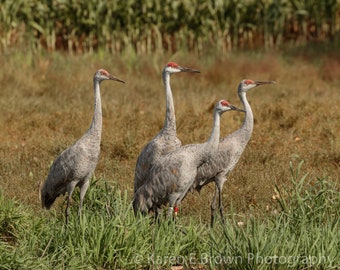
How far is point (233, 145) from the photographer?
7.95 metres

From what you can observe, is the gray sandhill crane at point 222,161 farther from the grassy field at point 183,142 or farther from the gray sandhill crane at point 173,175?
the gray sandhill crane at point 173,175

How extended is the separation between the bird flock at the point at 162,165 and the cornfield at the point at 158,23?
10230mm

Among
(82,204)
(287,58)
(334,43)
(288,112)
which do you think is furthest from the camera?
(334,43)

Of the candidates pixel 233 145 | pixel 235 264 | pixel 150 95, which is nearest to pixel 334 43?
pixel 150 95

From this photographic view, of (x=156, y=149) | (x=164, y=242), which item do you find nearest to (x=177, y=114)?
(x=156, y=149)

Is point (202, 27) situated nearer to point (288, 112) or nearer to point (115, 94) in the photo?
point (115, 94)

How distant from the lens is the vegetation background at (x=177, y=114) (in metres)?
6.05

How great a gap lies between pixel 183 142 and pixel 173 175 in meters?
4.02

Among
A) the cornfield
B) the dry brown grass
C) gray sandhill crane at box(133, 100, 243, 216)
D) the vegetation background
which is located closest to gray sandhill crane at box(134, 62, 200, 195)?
gray sandhill crane at box(133, 100, 243, 216)

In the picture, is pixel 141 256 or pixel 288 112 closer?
pixel 141 256

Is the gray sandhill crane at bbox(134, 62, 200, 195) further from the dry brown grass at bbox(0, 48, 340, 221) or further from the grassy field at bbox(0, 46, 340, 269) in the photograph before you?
the dry brown grass at bbox(0, 48, 340, 221)

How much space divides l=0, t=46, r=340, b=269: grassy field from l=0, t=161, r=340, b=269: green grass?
0.04 feet

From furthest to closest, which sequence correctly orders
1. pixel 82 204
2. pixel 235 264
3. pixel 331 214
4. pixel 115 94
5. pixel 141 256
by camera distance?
pixel 115 94 < pixel 82 204 < pixel 331 214 < pixel 141 256 < pixel 235 264

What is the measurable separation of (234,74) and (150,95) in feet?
7.30
